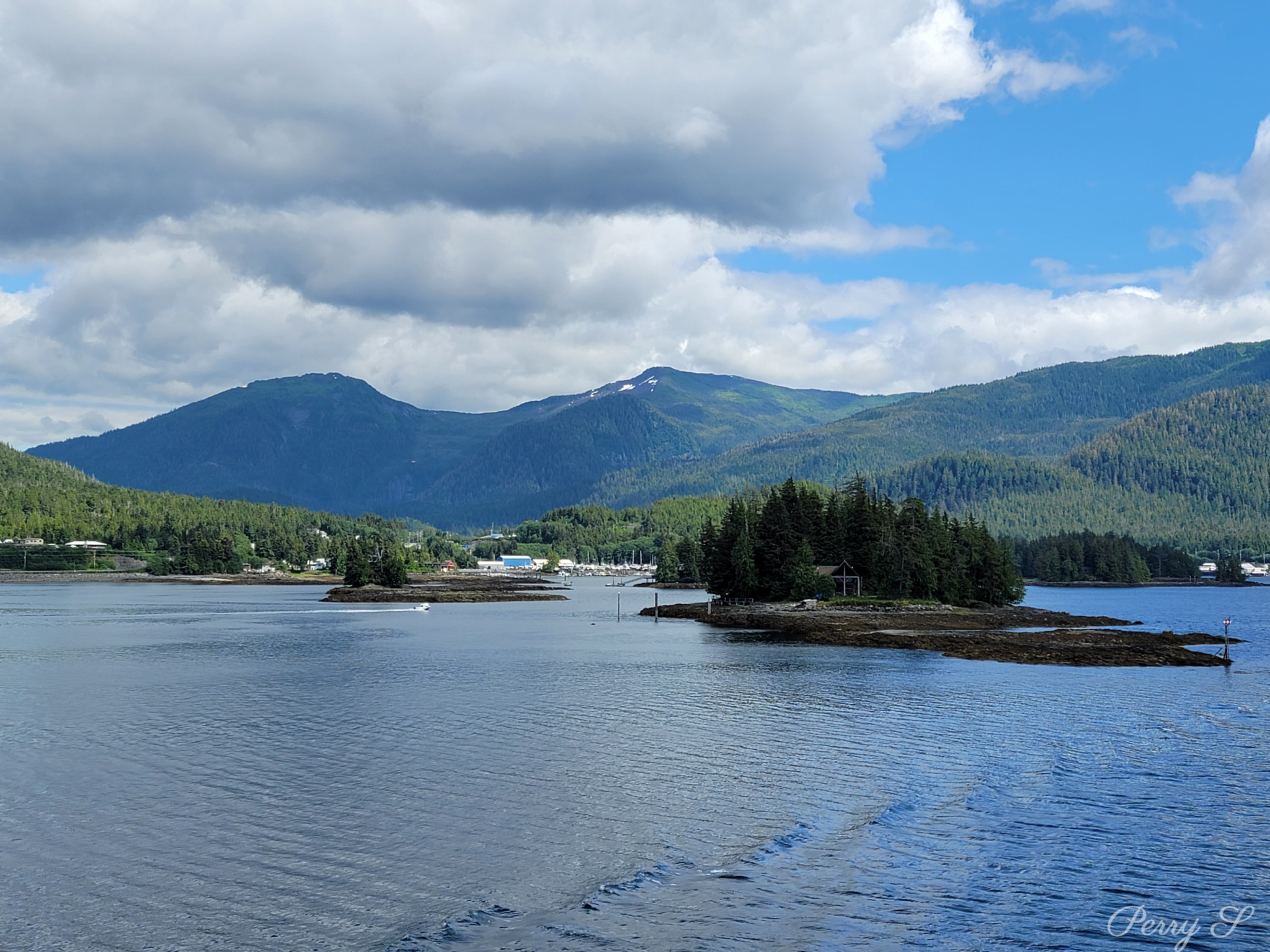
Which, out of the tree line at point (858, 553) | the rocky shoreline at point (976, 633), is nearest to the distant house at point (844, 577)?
the tree line at point (858, 553)

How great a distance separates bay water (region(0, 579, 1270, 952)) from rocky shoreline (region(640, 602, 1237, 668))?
1433 centimetres

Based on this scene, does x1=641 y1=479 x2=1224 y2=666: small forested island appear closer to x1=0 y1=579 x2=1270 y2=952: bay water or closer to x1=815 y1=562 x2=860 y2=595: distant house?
x1=815 y1=562 x2=860 y2=595: distant house

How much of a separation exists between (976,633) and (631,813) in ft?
279

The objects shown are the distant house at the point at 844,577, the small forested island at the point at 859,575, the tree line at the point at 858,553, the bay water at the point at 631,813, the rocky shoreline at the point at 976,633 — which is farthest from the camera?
the distant house at the point at 844,577

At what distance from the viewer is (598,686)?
65062mm

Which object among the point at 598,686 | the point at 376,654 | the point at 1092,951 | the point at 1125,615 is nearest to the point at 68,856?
the point at 1092,951

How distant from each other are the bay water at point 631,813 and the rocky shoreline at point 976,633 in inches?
564

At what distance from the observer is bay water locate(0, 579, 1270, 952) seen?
74.5 ft

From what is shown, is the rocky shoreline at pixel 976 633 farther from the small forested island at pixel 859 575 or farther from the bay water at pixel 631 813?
the bay water at pixel 631 813

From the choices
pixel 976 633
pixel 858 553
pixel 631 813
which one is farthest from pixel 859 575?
pixel 631 813

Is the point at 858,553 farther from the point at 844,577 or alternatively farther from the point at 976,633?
the point at 976,633

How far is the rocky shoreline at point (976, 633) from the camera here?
272 ft

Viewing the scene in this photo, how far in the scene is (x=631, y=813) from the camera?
105 feet

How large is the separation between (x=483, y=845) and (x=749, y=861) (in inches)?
284
